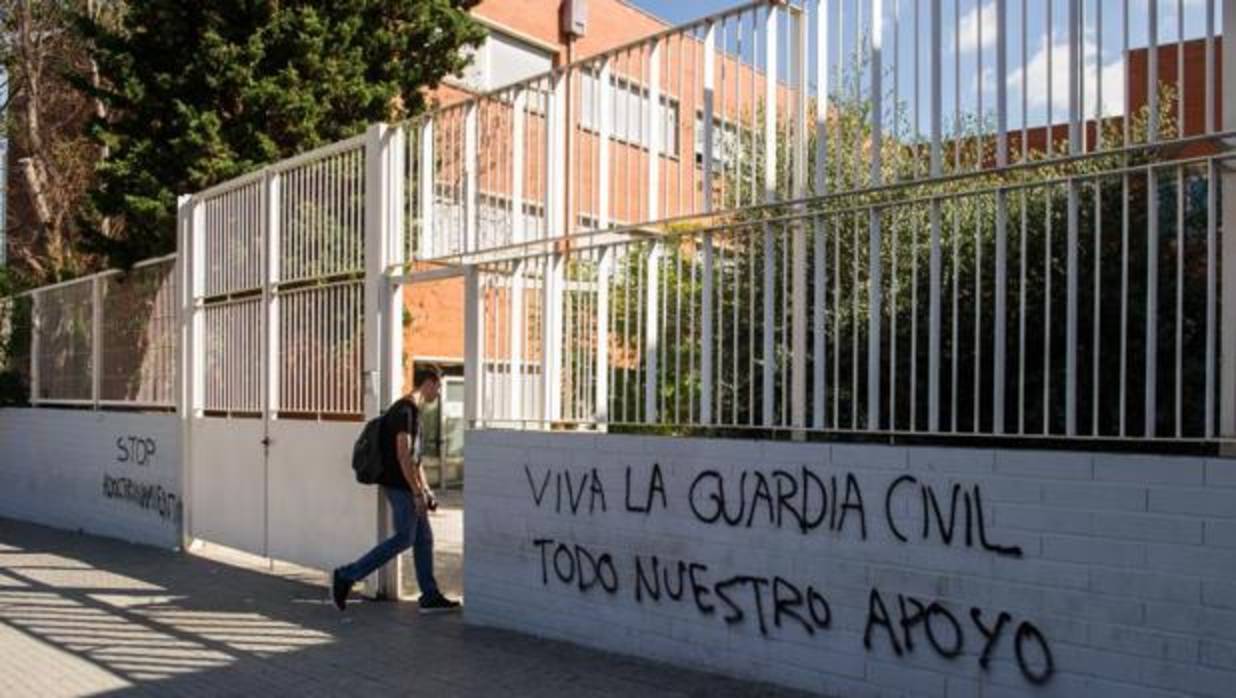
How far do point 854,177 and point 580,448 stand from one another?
2481 millimetres

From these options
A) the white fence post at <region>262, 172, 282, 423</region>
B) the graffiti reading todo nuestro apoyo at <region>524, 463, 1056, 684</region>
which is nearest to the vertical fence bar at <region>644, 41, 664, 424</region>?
the graffiti reading todo nuestro apoyo at <region>524, 463, 1056, 684</region>

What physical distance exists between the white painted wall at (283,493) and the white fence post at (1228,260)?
6.31 m

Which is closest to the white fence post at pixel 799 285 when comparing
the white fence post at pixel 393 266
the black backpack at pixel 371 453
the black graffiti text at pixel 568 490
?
the black graffiti text at pixel 568 490

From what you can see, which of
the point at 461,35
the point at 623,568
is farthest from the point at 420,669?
the point at 461,35

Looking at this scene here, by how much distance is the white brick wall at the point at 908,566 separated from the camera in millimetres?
4891

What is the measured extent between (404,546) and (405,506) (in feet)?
0.94

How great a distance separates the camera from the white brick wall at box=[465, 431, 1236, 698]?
16.0ft

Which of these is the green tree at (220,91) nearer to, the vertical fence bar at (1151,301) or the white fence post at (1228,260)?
the vertical fence bar at (1151,301)

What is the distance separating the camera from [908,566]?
5832 millimetres

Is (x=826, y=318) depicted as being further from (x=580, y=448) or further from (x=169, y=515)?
(x=169, y=515)

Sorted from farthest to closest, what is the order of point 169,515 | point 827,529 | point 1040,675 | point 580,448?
point 169,515
point 580,448
point 827,529
point 1040,675

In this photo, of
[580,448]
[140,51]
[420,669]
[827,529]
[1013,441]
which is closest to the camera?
[1013,441]

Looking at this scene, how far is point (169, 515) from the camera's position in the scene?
42.3 ft

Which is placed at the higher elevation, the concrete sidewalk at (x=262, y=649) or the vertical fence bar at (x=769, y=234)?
the vertical fence bar at (x=769, y=234)
